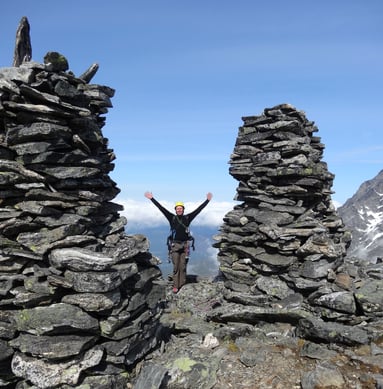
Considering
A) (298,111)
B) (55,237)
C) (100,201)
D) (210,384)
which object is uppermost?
(298,111)

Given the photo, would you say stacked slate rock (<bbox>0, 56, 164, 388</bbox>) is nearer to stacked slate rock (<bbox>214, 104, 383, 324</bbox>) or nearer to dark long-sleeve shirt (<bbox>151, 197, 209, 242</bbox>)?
stacked slate rock (<bbox>214, 104, 383, 324</bbox>)

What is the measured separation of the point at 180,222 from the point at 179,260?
2.42m

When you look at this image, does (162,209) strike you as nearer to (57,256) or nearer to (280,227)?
(280,227)

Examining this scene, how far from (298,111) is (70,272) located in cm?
1525

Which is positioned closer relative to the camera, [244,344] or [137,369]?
[137,369]

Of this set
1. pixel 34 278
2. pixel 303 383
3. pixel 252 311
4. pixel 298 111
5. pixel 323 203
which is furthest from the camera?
pixel 323 203

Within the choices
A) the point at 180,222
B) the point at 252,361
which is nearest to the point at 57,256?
the point at 252,361

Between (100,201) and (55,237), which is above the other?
(100,201)

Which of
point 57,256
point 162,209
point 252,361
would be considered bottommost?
point 252,361

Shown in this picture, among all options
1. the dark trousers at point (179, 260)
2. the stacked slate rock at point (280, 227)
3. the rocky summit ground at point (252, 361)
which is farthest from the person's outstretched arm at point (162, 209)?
the rocky summit ground at point (252, 361)

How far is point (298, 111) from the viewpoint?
789 inches

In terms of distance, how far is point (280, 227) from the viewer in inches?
728

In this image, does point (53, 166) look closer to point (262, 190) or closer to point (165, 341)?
point (165, 341)

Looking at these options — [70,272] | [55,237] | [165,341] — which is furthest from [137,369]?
[55,237]
